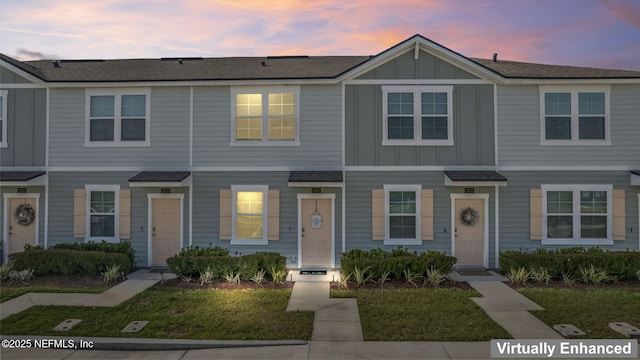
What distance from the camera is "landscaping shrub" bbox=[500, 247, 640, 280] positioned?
33.4 ft

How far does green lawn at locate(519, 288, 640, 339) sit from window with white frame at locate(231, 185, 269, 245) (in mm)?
7372

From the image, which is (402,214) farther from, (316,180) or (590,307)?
(590,307)

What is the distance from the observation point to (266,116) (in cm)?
1227

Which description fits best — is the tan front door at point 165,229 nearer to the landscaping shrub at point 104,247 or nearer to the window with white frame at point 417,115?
the landscaping shrub at point 104,247

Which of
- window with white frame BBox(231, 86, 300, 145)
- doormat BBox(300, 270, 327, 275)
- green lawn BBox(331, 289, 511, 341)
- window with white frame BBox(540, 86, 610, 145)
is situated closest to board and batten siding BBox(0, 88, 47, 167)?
window with white frame BBox(231, 86, 300, 145)

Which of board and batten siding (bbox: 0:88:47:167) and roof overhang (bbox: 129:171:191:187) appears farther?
board and batten siding (bbox: 0:88:47:167)

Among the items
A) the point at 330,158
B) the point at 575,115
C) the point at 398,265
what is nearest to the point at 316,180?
the point at 330,158

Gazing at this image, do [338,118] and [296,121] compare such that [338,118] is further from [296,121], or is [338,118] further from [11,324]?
[11,324]

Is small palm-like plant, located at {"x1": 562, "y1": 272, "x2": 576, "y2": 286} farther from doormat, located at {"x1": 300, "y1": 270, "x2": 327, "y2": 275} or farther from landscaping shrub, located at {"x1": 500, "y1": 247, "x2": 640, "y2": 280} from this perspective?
doormat, located at {"x1": 300, "y1": 270, "x2": 327, "y2": 275}

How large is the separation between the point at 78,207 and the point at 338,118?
867 cm

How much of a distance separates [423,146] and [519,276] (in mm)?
4480

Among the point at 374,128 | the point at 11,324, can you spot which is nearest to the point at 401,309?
the point at 374,128

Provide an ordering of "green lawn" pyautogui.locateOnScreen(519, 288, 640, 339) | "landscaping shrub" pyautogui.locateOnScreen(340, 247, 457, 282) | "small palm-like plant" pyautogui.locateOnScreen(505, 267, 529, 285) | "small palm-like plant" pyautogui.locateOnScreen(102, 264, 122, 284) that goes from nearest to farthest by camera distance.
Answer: "green lawn" pyautogui.locateOnScreen(519, 288, 640, 339), "landscaping shrub" pyautogui.locateOnScreen(340, 247, 457, 282), "small palm-like plant" pyautogui.locateOnScreen(505, 267, 529, 285), "small palm-like plant" pyautogui.locateOnScreen(102, 264, 122, 284)

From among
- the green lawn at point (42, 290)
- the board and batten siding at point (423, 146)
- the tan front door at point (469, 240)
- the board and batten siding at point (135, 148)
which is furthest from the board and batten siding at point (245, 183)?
the tan front door at point (469, 240)
